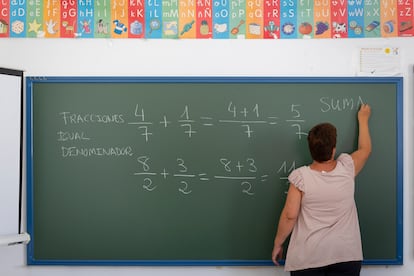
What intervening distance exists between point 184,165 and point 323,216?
94 centimetres

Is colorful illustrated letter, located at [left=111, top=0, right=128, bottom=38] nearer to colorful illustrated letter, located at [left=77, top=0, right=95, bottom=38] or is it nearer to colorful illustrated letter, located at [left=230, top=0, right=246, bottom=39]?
colorful illustrated letter, located at [left=77, top=0, right=95, bottom=38]

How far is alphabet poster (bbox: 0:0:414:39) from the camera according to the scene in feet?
8.95

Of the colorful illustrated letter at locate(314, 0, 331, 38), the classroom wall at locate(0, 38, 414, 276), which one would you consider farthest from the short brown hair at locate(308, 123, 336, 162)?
the colorful illustrated letter at locate(314, 0, 331, 38)

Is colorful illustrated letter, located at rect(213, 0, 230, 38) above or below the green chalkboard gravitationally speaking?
above

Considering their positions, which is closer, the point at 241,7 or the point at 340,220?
the point at 340,220

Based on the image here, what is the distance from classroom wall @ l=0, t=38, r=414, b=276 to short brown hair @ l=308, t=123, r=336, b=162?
Result: 1.72 ft

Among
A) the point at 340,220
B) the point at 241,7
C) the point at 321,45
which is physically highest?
the point at 241,7

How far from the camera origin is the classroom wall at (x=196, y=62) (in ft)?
8.94

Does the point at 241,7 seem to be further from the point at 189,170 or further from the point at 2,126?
the point at 2,126

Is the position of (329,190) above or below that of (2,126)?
below

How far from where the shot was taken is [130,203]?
8.87 ft

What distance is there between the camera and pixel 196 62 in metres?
2.73

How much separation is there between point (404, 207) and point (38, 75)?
2604 millimetres

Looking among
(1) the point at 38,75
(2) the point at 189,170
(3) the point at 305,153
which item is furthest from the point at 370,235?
(1) the point at 38,75
